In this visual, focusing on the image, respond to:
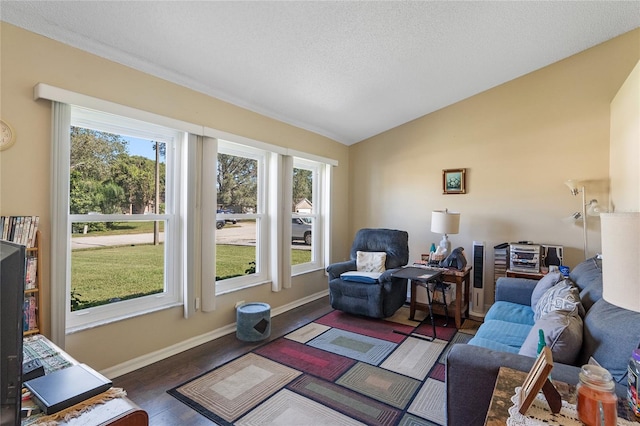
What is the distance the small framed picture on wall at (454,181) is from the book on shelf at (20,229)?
421 centimetres

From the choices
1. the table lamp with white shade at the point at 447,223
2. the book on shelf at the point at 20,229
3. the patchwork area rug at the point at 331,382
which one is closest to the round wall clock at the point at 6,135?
the book on shelf at the point at 20,229

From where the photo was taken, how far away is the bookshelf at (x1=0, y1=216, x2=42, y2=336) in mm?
1898

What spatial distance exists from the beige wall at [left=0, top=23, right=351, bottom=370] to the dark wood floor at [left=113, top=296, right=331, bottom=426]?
0.56ft

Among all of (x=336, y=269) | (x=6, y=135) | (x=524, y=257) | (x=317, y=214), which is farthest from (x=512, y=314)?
(x=6, y=135)

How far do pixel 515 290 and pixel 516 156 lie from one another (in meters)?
1.75

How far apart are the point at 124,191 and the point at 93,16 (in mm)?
1271

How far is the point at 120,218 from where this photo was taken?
2605mm

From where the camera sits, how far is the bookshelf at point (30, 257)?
1.90 m

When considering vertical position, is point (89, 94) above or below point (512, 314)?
above

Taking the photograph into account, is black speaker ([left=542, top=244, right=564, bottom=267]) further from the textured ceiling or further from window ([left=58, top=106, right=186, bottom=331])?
window ([left=58, top=106, right=186, bottom=331])

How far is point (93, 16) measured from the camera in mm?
2018

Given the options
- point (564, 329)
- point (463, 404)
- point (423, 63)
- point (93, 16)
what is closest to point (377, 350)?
point (463, 404)

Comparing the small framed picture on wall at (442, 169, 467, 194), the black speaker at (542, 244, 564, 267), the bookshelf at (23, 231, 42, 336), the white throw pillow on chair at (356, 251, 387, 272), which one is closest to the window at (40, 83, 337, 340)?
the bookshelf at (23, 231, 42, 336)

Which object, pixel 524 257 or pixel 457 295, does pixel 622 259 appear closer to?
pixel 457 295
